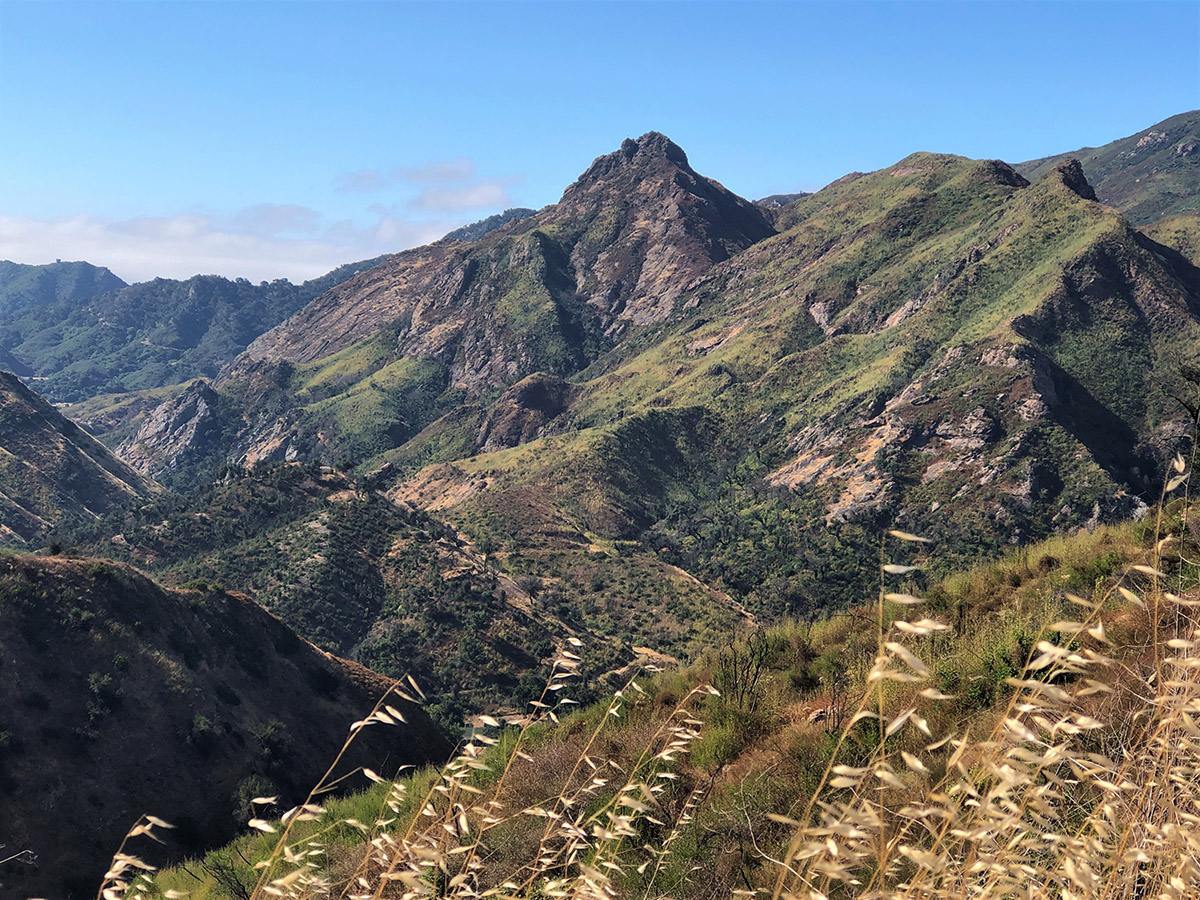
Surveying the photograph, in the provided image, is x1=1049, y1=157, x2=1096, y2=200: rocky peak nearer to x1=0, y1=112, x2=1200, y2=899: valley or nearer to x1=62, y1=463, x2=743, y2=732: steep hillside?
x1=0, y1=112, x2=1200, y2=899: valley

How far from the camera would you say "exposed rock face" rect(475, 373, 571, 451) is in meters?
156

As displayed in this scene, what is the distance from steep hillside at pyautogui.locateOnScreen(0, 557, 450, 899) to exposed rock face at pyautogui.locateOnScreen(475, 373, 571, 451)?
11321 centimetres

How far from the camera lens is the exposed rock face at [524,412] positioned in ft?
512

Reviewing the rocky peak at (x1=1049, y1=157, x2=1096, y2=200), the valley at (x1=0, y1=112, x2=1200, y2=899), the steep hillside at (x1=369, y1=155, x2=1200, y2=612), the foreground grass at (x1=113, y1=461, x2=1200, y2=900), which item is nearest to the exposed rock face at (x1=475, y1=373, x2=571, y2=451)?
the valley at (x1=0, y1=112, x2=1200, y2=899)

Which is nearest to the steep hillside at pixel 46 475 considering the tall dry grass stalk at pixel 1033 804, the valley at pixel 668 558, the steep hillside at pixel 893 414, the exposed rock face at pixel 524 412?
the valley at pixel 668 558

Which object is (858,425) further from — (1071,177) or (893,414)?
(1071,177)

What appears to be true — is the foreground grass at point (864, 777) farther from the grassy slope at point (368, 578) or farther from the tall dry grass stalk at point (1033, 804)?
the grassy slope at point (368, 578)

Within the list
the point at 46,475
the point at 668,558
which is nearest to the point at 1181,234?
the point at 668,558

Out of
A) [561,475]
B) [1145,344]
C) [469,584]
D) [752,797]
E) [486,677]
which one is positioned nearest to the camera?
[752,797]

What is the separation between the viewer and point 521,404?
160 metres

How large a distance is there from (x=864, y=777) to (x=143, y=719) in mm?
38272

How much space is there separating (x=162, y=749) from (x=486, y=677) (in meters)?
30.9

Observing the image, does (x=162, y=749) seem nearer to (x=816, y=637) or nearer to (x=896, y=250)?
(x=816, y=637)

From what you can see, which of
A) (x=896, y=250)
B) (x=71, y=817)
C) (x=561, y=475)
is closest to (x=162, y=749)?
(x=71, y=817)
